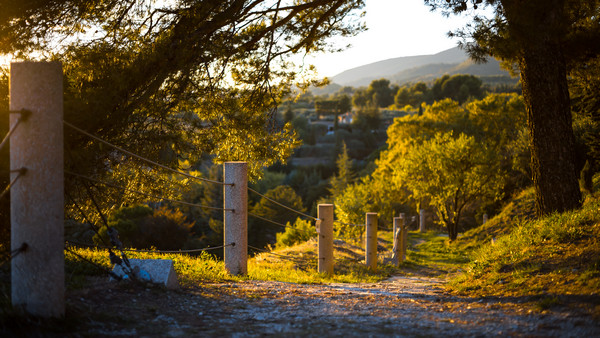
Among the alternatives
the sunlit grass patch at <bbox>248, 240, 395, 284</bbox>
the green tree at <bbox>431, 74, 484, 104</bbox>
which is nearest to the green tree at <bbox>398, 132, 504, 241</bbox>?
the sunlit grass patch at <bbox>248, 240, 395, 284</bbox>

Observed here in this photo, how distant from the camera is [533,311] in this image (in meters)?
3.96

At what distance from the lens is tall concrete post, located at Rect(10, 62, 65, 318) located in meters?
3.10

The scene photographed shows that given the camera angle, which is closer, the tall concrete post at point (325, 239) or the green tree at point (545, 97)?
the green tree at point (545, 97)

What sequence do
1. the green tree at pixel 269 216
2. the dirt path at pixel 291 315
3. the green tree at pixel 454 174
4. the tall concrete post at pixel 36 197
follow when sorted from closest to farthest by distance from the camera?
the tall concrete post at pixel 36 197 < the dirt path at pixel 291 315 < the green tree at pixel 454 174 < the green tree at pixel 269 216

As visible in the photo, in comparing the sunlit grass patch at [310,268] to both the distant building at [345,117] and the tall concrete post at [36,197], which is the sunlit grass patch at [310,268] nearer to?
the tall concrete post at [36,197]

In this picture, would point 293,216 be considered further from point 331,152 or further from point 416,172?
point 331,152

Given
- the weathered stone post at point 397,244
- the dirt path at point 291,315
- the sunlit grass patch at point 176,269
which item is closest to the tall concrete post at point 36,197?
the dirt path at point 291,315

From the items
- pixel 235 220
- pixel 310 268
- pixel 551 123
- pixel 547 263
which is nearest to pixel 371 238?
pixel 310 268

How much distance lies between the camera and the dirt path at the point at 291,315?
332 cm

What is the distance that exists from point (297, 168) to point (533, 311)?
63838 millimetres

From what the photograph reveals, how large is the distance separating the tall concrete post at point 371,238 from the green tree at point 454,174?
11565 mm

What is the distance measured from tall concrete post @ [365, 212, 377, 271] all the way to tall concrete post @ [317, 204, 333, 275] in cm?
161

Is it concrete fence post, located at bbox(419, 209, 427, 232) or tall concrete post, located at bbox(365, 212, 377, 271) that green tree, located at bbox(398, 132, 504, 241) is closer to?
concrete fence post, located at bbox(419, 209, 427, 232)

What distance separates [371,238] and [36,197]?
25.4 feet
